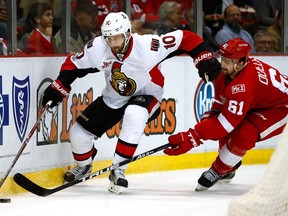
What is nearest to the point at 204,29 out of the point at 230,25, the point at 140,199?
the point at 230,25

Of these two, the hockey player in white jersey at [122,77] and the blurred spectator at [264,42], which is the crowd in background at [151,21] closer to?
the blurred spectator at [264,42]

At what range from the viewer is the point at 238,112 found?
6.54 metres

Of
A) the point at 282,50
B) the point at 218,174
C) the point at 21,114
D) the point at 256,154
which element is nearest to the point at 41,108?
the point at 21,114

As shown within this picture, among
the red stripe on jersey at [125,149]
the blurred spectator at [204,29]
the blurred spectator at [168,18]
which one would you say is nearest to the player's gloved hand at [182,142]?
the red stripe on jersey at [125,149]

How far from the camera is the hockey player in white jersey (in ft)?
21.9

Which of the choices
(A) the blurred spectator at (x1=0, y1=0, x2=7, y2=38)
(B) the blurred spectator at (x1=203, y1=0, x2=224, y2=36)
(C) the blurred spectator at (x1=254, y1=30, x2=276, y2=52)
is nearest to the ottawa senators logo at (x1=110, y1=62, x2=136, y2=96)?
(A) the blurred spectator at (x1=0, y1=0, x2=7, y2=38)

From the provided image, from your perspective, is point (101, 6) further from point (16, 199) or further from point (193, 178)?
point (16, 199)

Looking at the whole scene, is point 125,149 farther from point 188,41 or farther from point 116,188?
Result: point 188,41

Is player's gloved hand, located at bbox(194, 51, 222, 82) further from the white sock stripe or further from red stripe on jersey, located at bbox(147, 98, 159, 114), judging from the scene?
the white sock stripe

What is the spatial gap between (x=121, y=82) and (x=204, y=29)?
209 centimetres

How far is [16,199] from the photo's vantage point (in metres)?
6.45

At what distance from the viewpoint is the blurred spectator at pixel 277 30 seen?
912cm

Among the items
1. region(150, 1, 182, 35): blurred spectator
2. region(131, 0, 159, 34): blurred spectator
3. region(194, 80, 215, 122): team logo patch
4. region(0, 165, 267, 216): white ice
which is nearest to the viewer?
region(0, 165, 267, 216): white ice

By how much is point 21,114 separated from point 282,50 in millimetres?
3014
